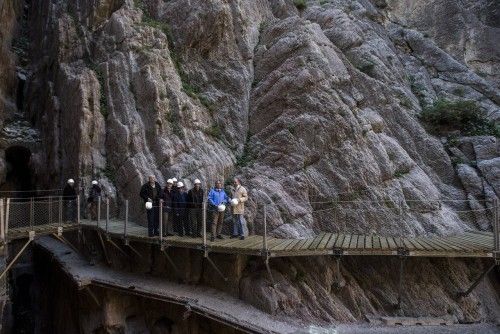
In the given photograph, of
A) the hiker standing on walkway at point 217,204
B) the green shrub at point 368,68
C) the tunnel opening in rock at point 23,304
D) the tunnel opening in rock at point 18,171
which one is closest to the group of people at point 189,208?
the hiker standing on walkway at point 217,204

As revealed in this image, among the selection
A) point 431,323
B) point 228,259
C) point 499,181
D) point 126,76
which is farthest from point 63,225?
point 499,181

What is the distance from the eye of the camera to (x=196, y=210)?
41.5 feet

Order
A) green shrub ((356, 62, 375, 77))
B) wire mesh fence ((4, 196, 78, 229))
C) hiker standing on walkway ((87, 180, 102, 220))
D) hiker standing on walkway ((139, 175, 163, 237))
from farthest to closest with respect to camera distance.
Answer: green shrub ((356, 62, 375, 77))
hiker standing on walkway ((87, 180, 102, 220))
wire mesh fence ((4, 196, 78, 229))
hiker standing on walkway ((139, 175, 163, 237))

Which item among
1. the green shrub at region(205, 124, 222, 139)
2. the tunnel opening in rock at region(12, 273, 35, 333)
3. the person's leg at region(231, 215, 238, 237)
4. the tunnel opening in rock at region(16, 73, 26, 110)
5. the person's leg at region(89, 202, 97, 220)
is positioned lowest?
the tunnel opening in rock at region(12, 273, 35, 333)

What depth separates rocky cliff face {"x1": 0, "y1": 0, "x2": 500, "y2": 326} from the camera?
15.4 metres

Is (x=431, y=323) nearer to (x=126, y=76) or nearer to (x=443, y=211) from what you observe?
(x=443, y=211)

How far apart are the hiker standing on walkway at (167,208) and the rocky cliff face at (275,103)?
9.31ft

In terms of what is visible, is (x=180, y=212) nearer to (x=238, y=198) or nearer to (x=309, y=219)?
(x=238, y=198)

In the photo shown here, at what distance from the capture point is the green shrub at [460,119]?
1798 centimetres

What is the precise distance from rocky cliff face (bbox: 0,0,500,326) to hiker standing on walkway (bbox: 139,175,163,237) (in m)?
2.82

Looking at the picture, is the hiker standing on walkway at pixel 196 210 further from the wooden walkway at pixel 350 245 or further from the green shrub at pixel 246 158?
the green shrub at pixel 246 158

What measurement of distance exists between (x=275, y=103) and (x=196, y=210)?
814 cm

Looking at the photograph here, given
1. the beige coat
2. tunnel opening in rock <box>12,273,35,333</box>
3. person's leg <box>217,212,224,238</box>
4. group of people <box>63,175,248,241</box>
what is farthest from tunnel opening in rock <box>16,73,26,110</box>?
the beige coat

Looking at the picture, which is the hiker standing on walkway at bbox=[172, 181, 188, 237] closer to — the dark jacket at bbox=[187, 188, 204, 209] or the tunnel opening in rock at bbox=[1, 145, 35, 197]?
the dark jacket at bbox=[187, 188, 204, 209]
